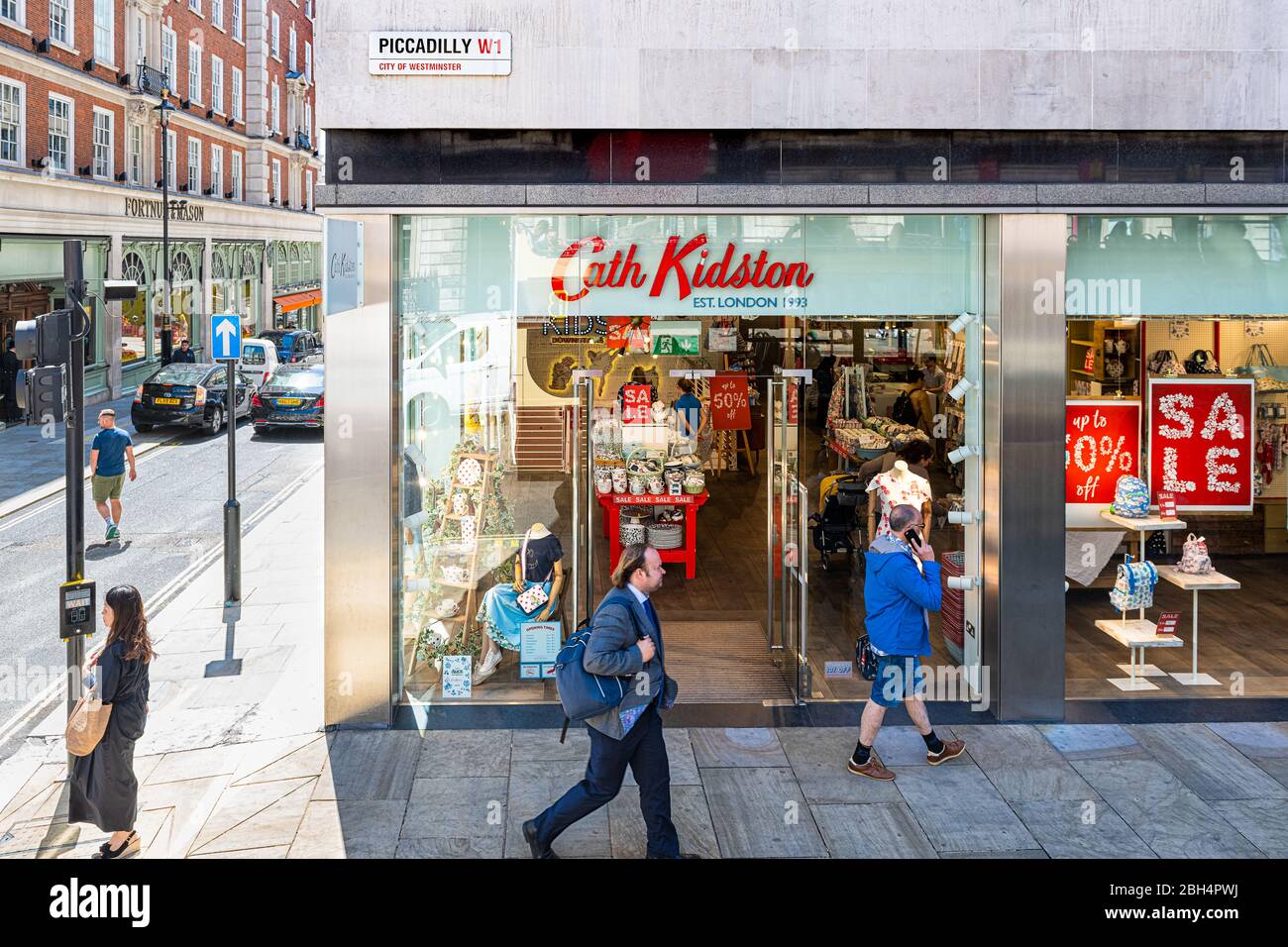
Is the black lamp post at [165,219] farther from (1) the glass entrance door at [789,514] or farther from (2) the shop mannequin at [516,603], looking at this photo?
(1) the glass entrance door at [789,514]

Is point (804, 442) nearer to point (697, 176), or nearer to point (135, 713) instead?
point (697, 176)

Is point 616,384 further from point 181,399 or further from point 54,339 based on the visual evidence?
point 181,399

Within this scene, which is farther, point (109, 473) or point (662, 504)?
point (109, 473)

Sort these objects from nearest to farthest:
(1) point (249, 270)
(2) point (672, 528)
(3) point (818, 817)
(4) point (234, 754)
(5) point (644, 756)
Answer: (5) point (644, 756) → (3) point (818, 817) → (4) point (234, 754) → (2) point (672, 528) → (1) point (249, 270)

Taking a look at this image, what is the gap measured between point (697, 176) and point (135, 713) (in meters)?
5.69

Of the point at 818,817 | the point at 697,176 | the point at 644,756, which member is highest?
the point at 697,176

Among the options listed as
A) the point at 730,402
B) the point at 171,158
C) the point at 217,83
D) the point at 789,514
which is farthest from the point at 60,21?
the point at 789,514

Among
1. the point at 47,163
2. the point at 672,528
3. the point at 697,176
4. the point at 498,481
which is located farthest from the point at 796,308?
the point at 47,163

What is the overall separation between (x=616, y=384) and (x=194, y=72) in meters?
40.8

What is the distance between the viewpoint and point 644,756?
7305 millimetres

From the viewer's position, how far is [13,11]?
30828 mm

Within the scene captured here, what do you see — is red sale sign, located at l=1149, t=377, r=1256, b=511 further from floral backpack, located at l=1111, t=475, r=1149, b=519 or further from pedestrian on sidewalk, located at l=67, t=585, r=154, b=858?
pedestrian on sidewalk, located at l=67, t=585, r=154, b=858

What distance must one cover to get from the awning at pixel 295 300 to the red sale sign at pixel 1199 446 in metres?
46.8

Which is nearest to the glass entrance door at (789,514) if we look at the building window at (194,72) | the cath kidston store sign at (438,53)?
the cath kidston store sign at (438,53)
